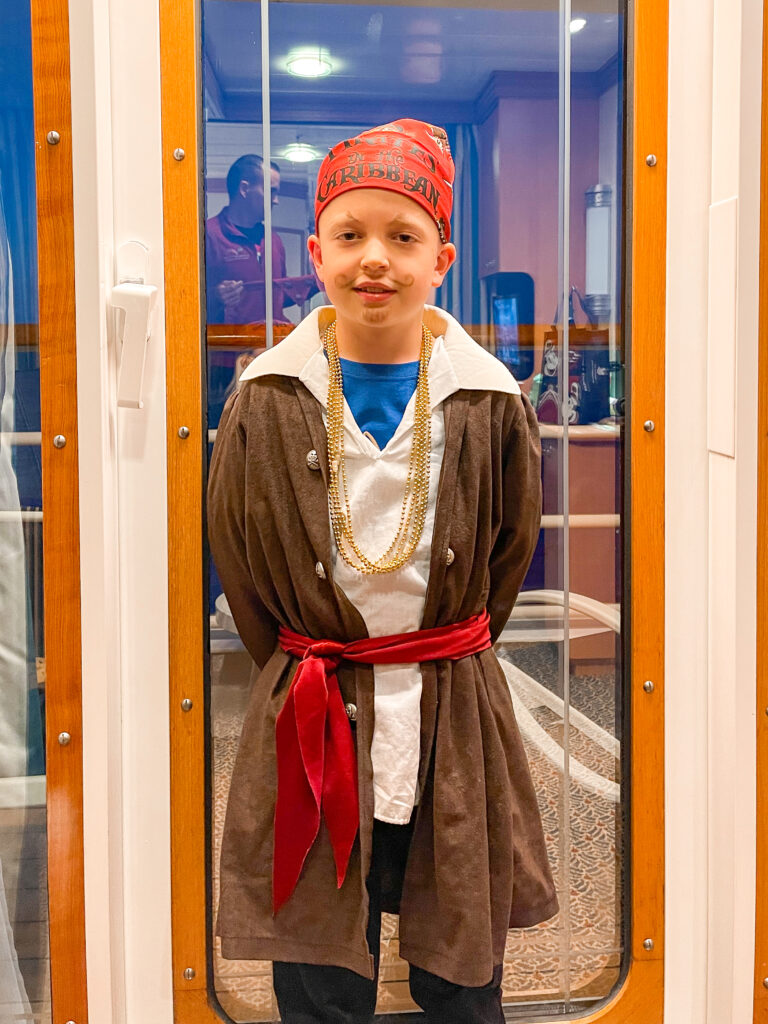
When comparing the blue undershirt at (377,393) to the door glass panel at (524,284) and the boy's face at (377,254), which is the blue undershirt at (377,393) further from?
the door glass panel at (524,284)

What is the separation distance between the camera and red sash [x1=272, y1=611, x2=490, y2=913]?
1260 millimetres

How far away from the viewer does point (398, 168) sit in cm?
122

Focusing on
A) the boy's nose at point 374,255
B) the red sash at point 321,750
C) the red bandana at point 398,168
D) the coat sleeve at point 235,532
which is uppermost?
the red bandana at point 398,168

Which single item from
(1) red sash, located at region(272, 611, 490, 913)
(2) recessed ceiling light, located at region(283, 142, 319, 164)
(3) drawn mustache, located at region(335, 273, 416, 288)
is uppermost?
(2) recessed ceiling light, located at region(283, 142, 319, 164)

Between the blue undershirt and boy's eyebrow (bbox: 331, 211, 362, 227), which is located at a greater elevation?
boy's eyebrow (bbox: 331, 211, 362, 227)

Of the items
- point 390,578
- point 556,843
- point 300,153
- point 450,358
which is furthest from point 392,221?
point 556,843

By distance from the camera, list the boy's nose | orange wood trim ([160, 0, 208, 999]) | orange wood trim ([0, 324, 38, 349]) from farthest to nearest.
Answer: orange wood trim ([160, 0, 208, 999]) → orange wood trim ([0, 324, 38, 349]) → the boy's nose

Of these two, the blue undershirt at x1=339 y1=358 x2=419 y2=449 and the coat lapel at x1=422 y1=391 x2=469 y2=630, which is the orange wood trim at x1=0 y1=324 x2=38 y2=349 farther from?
the coat lapel at x1=422 y1=391 x2=469 y2=630

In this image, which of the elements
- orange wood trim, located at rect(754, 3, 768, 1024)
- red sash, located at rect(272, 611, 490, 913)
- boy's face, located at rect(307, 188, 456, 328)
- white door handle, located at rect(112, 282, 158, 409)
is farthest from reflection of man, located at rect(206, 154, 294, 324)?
orange wood trim, located at rect(754, 3, 768, 1024)

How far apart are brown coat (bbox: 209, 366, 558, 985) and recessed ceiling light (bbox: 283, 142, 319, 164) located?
0.35 meters

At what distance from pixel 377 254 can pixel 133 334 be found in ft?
1.22

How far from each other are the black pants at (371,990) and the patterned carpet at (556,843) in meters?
0.17

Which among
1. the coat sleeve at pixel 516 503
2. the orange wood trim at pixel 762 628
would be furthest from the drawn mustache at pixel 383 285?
the orange wood trim at pixel 762 628

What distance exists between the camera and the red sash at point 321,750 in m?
1.26
